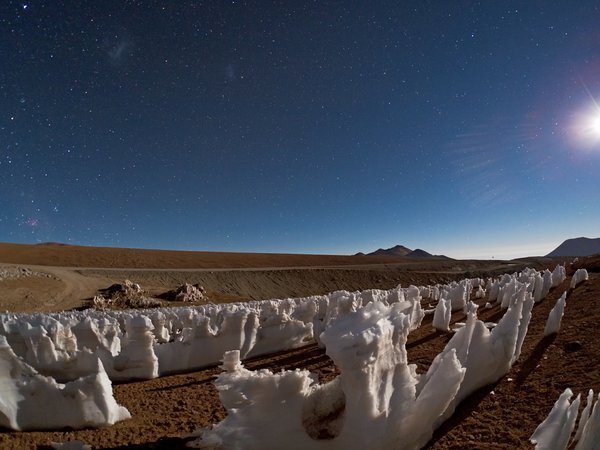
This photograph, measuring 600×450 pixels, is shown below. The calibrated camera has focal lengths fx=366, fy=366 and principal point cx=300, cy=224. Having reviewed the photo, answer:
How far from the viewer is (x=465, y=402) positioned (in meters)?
4.56

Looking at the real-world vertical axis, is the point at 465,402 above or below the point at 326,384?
below

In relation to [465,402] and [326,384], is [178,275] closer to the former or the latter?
[465,402]

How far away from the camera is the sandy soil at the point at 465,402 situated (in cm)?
387

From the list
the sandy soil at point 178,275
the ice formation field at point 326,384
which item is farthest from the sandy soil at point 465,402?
the sandy soil at point 178,275

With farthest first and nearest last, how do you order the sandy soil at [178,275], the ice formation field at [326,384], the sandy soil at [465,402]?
the sandy soil at [178,275] → the sandy soil at [465,402] → the ice formation field at [326,384]

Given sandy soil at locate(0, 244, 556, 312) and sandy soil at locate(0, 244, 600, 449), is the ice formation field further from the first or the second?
sandy soil at locate(0, 244, 556, 312)

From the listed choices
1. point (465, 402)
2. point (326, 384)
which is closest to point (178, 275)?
point (465, 402)

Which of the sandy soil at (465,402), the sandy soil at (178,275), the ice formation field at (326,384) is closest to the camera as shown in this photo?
the ice formation field at (326,384)

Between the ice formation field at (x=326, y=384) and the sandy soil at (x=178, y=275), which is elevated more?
the ice formation field at (x=326, y=384)

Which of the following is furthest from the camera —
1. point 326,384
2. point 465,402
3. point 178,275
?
point 178,275

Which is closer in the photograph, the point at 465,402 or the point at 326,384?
the point at 326,384

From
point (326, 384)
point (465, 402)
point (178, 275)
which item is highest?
point (326, 384)

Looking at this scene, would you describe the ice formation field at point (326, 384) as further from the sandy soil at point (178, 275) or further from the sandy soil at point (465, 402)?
the sandy soil at point (178, 275)

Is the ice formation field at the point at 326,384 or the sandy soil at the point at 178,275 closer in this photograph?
the ice formation field at the point at 326,384
